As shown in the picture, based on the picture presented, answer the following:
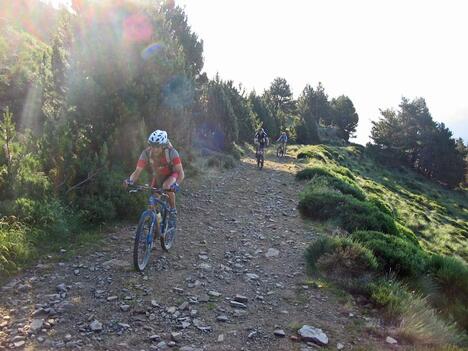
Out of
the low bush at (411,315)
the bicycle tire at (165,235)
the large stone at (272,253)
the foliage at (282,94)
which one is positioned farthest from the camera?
the foliage at (282,94)

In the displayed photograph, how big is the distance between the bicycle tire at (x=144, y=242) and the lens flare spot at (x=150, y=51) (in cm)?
760

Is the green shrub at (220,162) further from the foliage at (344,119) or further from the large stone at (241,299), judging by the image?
the foliage at (344,119)

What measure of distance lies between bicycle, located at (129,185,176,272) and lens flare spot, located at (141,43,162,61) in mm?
6844

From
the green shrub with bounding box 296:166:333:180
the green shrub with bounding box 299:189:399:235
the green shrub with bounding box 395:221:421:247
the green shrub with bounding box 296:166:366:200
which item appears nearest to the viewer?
the green shrub with bounding box 299:189:399:235

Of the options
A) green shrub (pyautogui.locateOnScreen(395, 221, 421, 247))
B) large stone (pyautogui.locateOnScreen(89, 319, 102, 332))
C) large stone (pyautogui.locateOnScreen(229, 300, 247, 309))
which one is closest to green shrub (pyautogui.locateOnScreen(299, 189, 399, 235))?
green shrub (pyautogui.locateOnScreen(395, 221, 421, 247))

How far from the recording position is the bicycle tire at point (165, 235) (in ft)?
25.1

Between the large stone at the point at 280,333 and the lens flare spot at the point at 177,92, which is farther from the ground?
the lens flare spot at the point at 177,92

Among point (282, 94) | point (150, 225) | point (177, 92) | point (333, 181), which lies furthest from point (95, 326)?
point (282, 94)

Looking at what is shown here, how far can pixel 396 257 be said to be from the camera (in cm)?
793

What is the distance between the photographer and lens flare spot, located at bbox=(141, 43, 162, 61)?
12734 millimetres

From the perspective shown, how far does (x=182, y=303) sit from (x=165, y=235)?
209 cm

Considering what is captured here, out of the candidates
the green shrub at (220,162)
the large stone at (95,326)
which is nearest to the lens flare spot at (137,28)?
the green shrub at (220,162)

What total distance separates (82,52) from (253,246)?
25.1 feet

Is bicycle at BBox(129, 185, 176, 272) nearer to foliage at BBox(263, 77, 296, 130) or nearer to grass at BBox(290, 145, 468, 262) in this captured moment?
grass at BBox(290, 145, 468, 262)
